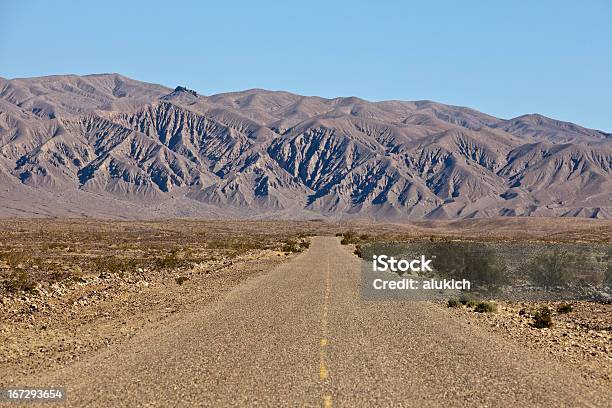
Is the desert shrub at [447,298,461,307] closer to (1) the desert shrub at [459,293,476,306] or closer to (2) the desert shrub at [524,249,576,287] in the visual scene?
(1) the desert shrub at [459,293,476,306]

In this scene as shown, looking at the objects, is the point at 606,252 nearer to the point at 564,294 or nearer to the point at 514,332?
the point at 564,294

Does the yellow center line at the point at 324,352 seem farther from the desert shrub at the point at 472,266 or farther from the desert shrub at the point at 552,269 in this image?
the desert shrub at the point at 552,269

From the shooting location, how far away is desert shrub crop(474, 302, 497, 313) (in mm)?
22125

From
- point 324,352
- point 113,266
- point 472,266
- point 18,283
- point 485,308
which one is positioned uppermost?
point 472,266

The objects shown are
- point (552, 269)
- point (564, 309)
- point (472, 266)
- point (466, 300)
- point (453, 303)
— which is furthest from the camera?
point (472, 266)

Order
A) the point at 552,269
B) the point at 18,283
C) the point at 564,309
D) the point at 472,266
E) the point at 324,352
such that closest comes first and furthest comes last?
1. the point at 324,352
2. the point at 564,309
3. the point at 18,283
4. the point at 552,269
5. the point at 472,266

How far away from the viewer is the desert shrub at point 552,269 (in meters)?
32.2

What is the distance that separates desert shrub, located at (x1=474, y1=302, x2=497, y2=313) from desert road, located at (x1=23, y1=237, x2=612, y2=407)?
1970mm

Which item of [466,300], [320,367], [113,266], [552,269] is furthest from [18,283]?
[552,269]

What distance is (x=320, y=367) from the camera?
43.1 feet

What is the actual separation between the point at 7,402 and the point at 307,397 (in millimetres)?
4700

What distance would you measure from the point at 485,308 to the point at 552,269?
40.3 ft

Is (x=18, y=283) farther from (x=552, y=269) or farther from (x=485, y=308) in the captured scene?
(x=552, y=269)

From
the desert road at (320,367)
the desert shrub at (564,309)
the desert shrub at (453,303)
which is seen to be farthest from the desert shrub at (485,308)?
the desert shrub at (564,309)
